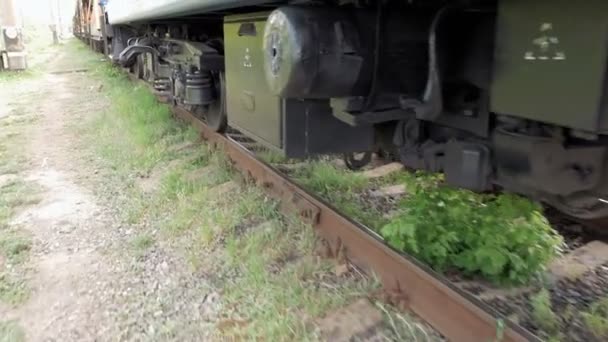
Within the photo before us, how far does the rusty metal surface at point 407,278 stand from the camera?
2119 mm

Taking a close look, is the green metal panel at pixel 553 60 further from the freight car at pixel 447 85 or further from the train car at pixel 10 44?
the train car at pixel 10 44

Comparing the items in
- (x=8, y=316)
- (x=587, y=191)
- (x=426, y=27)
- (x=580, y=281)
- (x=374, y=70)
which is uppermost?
(x=426, y=27)

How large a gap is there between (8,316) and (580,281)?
2.77m

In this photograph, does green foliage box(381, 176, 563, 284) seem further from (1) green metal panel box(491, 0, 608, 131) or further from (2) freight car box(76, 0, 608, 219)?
(1) green metal panel box(491, 0, 608, 131)

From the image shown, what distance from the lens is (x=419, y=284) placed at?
8.04ft

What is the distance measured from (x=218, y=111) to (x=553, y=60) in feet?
14.2

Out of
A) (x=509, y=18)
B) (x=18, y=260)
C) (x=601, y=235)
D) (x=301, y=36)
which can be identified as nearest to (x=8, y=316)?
(x=18, y=260)

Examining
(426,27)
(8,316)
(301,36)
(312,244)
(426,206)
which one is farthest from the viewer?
(312,244)

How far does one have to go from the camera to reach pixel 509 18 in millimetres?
1837

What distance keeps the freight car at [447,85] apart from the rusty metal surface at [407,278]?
1.34ft

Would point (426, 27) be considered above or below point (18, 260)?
above

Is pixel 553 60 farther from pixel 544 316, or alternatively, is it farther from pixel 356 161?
pixel 356 161

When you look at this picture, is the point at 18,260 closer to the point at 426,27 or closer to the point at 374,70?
the point at 374,70

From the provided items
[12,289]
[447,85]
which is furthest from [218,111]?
[447,85]
